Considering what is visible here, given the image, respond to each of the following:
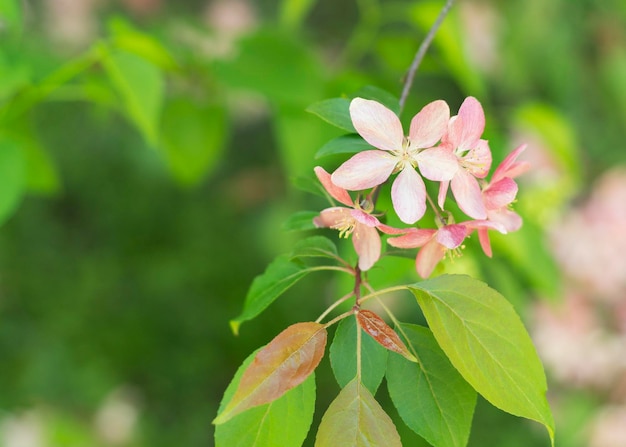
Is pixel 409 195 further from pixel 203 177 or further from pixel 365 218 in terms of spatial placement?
pixel 203 177

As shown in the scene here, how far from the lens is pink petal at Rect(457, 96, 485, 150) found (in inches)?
11.9

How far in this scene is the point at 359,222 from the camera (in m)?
0.31

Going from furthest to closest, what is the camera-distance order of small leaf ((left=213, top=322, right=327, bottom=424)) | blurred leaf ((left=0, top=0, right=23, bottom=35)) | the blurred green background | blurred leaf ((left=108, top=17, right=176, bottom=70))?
the blurred green background, blurred leaf ((left=108, top=17, right=176, bottom=70)), blurred leaf ((left=0, top=0, right=23, bottom=35)), small leaf ((left=213, top=322, right=327, bottom=424))

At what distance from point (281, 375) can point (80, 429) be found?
1.27 metres

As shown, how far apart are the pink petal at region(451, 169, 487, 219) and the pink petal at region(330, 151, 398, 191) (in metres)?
0.03

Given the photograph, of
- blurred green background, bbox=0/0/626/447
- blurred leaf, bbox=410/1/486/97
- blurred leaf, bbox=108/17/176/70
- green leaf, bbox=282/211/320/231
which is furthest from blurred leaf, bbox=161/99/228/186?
green leaf, bbox=282/211/320/231

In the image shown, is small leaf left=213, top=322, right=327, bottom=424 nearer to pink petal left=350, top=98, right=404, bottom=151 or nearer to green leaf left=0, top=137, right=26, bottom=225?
pink petal left=350, top=98, right=404, bottom=151

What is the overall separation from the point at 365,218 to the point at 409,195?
3 cm

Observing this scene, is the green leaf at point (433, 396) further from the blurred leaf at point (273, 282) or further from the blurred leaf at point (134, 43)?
the blurred leaf at point (134, 43)

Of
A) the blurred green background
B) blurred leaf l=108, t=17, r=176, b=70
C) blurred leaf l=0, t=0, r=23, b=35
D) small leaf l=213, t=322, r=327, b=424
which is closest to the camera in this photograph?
small leaf l=213, t=322, r=327, b=424

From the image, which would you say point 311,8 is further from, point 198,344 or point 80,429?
point 80,429

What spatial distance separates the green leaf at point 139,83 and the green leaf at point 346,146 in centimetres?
26

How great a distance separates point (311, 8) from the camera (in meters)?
1.75

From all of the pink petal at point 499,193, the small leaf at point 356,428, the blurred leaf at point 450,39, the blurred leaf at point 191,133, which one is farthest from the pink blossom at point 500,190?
the blurred leaf at point 191,133
